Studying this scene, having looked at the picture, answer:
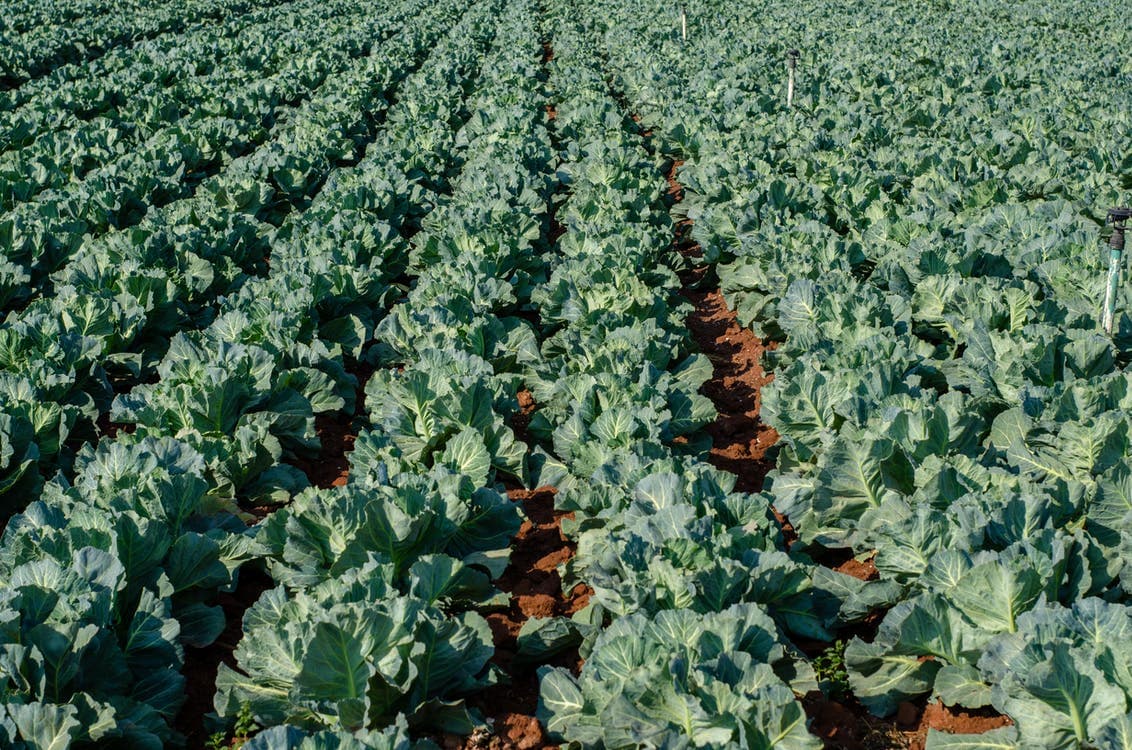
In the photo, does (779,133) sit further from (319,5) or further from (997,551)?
(319,5)

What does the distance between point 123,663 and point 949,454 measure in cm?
398

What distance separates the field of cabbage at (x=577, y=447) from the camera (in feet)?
12.3

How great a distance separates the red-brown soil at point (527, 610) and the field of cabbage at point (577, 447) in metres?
0.02

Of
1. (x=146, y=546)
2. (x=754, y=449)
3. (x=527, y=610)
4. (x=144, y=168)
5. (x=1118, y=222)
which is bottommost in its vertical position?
(x=754, y=449)

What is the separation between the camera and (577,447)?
5.51 metres

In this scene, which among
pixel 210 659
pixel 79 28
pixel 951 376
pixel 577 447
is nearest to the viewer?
pixel 210 659

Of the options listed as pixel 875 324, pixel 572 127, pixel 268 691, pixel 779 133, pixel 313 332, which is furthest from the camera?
pixel 572 127

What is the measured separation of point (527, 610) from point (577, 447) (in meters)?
1.01

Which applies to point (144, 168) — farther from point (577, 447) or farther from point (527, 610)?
point (527, 610)

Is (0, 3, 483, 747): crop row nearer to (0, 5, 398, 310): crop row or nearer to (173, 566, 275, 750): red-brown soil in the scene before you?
(173, 566, 275, 750): red-brown soil

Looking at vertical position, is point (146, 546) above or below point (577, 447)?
above

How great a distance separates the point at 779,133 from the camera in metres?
13.1

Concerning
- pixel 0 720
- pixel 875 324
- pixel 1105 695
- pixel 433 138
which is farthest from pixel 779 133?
pixel 0 720

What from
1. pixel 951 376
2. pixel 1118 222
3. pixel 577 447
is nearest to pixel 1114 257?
pixel 1118 222
